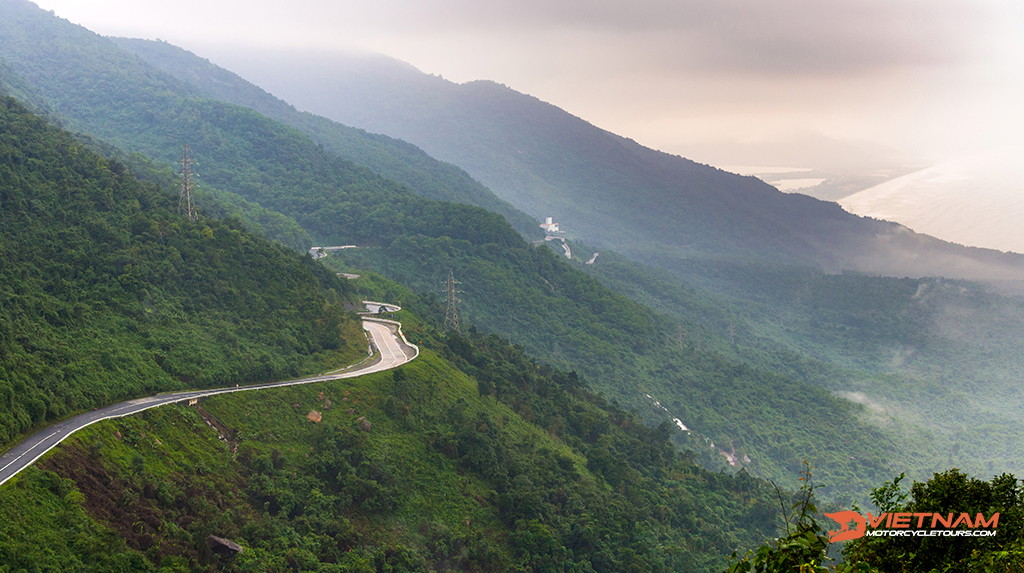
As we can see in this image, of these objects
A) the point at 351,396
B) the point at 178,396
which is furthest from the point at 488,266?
the point at 178,396

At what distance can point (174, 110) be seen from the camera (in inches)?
5015

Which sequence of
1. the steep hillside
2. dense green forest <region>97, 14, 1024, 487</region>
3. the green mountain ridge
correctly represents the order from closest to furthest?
the green mountain ridge
dense green forest <region>97, 14, 1024, 487</region>
the steep hillside

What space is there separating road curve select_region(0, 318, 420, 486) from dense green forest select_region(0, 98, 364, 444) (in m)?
0.59

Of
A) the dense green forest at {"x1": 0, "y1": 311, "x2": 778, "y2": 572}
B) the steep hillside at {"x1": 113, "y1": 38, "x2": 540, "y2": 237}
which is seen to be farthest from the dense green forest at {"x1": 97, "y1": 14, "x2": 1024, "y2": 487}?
the dense green forest at {"x1": 0, "y1": 311, "x2": 778, "y2": 572}

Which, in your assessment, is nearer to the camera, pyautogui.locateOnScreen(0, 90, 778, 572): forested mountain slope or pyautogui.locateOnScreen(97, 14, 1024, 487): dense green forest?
pyautogui.locateOnScreen(0, 90, 778, 572): forested mountain slope

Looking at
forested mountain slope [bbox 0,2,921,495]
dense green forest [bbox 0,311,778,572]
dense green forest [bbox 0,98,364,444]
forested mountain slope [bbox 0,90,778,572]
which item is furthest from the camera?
forested mountain slope [bbox 0,2,921,495]

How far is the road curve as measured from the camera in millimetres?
26656

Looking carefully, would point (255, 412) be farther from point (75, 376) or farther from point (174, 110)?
point (174, 110)

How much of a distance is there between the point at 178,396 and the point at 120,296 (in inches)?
319

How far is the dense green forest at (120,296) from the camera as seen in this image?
3353 cm

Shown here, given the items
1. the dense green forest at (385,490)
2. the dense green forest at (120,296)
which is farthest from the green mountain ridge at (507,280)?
the dense green forest at (120,296)

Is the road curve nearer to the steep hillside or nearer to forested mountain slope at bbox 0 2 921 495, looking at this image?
forested mountain slope at bbox 0 2 921 495

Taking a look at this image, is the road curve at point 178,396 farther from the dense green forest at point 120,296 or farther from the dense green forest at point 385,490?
the dense green forest at point 385,490

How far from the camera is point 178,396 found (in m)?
37.8
